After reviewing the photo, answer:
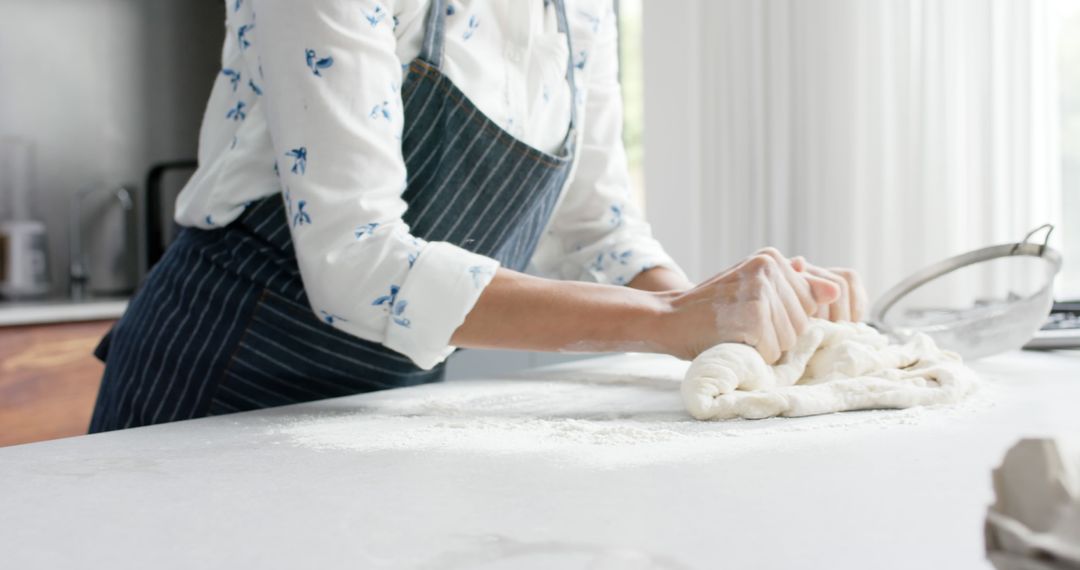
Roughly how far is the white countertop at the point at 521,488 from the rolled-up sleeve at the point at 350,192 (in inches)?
3.6

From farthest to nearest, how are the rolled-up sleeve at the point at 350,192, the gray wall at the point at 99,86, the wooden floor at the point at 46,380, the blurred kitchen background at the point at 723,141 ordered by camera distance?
the gray wall at the point at 99,86 → the blurred kitchen background at the point at 723,141 → the wooden floor at the point at 46,380 → the rolled-up sleeve at the point at 350,192

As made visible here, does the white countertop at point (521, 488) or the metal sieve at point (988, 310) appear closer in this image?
the white countertop at point (521, 488)

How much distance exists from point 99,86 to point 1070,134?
7.74 ft

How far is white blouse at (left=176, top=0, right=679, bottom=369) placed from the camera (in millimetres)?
824

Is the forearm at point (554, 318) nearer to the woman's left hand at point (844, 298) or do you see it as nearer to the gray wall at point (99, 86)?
the woman's left hand at point (844, 298)

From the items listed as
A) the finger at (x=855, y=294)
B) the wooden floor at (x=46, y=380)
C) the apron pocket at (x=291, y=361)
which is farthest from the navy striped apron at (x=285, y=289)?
the wooden floor at (x=46, y=380)

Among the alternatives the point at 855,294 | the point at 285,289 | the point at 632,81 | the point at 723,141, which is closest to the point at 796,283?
the point at 855,294

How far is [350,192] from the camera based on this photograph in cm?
83

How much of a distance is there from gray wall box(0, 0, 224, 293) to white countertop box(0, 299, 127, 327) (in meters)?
0.34

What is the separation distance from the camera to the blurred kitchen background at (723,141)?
2.12 metres

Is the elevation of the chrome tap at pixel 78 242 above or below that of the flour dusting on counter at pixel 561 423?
above

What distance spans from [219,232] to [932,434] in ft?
2.37

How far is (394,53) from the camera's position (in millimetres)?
897

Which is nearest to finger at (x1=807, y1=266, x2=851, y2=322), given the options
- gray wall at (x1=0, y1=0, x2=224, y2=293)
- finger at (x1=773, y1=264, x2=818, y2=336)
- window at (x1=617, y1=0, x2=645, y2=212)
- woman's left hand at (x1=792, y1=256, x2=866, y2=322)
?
woman's left hand at (x1=792, y1=256, x2=866, y2=322)
